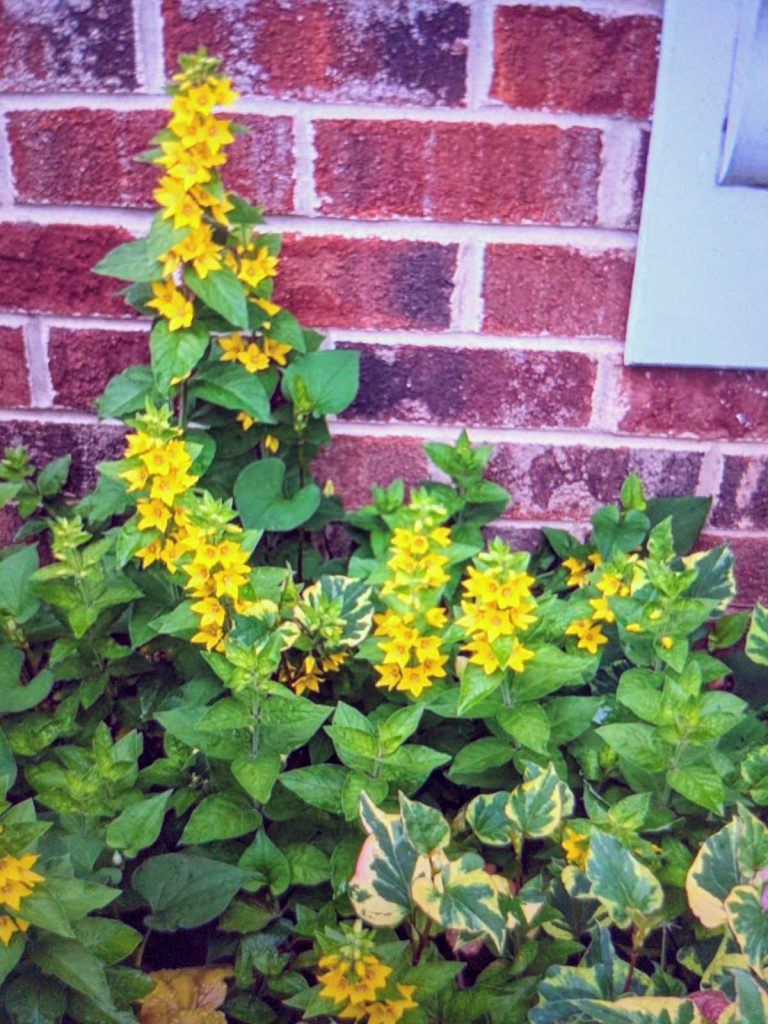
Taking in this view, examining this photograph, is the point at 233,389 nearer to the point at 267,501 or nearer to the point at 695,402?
the point at 267,501

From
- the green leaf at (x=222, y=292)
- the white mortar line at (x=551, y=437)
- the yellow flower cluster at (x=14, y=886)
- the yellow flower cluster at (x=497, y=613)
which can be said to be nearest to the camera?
the yellow flower cluster at (x=14, y=886)

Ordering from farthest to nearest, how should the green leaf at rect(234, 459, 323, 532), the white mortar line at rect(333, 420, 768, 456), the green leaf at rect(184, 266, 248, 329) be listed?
1. the white mortar line at rect(333, 420, 768, 456)
2. the green leaf at rect(234, 459, 323, 532)
3. the green leaf at rect(184, 266, 248, 329)

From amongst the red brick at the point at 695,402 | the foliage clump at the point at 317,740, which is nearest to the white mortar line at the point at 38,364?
the foliage clump at the point at 317,740

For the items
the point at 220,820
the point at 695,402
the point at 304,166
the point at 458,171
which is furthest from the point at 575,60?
the point at 220,820

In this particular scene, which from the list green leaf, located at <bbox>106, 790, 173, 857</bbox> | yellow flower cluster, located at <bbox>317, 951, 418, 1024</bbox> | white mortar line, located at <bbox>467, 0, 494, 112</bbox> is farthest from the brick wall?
yellow flower cluster, located at <bbox>317, 951, 418, 1024</bbox>

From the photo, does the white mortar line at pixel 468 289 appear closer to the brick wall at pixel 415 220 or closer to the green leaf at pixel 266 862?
the brick wall at pixel 415 220

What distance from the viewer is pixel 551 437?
45.6 inches

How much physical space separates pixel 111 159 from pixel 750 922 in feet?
3.19

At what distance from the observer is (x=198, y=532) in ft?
2.74

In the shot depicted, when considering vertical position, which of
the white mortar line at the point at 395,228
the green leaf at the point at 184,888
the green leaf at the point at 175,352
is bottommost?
the green leaf at the point at 184,888

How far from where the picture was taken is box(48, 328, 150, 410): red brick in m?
1.12

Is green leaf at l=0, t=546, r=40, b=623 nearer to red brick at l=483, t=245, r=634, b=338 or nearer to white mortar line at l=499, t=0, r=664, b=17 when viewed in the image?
red brick at l=483, t=245, r=634, b=338

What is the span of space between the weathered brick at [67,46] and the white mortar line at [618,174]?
A: 52 centimetres

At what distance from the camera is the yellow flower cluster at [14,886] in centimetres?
66
